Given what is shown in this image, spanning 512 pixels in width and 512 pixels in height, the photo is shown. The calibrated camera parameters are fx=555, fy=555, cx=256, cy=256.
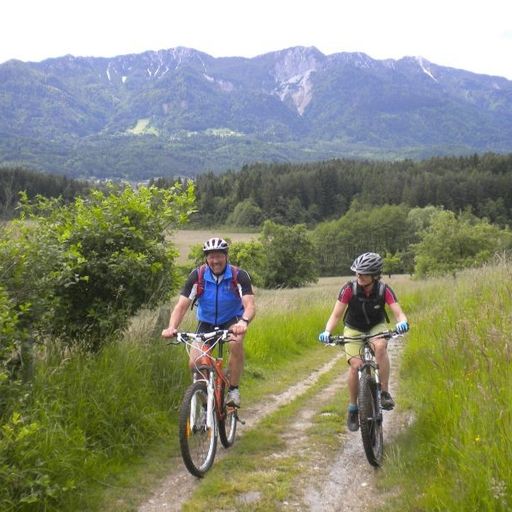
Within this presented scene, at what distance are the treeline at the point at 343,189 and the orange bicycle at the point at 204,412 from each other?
12439 centimetres

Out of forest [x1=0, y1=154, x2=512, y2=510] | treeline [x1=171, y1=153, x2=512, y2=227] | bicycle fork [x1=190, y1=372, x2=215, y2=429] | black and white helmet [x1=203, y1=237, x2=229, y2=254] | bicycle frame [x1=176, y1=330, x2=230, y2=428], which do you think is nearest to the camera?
forest [x1=0, y1=154, x2=512, y2=510]

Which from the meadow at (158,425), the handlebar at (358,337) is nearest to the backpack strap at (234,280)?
the handlebar at (358,337)

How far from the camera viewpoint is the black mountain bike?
5809 mm

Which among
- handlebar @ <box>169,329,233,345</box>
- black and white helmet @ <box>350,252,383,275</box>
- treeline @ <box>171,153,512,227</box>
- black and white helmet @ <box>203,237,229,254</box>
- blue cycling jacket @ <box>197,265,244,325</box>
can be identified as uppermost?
black and white helmet @ <box>203,237,229,254</box>

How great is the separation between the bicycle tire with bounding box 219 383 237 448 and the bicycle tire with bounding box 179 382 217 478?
1.54ft

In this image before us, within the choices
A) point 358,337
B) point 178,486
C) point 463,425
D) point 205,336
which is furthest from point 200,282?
point 463,425

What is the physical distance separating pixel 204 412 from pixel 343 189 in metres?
146

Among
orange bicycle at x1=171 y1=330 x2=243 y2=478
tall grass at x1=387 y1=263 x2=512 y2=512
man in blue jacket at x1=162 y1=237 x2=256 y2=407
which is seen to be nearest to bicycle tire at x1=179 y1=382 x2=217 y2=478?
orange bicycle at x1=171 y1=330 x2=243 y2=478

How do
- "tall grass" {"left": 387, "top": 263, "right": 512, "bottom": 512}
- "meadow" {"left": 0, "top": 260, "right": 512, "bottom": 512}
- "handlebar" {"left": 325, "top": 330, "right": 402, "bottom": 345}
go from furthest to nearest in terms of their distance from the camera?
"handlebar" {"left": 325, "top": 330, "right": 402, "bottom": 345} → "meadow" {"left": 0, "top": 260, "right": 512, "bottom": 512} → "tall grass" {"left": 387, "top": 263, "right": 512, "bottom": 512}

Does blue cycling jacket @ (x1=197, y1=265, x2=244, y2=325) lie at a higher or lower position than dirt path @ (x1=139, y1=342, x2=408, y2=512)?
higher

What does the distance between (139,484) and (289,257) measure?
61.9m

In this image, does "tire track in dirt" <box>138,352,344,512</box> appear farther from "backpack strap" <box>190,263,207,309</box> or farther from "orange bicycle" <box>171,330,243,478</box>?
"backpack strap" <box>190,263,207,309</box>

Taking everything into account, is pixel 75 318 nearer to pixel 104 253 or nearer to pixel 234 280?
pixel 104 253

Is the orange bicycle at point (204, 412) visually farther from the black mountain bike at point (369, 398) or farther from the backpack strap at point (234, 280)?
the black mountain bike at point (369, 398)
